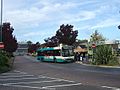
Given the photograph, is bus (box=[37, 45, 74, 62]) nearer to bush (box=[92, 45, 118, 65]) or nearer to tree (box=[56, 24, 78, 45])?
bush (box=[92, 45, 118, 65])

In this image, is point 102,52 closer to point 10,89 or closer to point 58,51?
point 58,51

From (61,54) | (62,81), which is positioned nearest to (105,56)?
(61,54)

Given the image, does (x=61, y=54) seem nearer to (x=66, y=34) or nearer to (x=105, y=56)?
(x=105, y=56)

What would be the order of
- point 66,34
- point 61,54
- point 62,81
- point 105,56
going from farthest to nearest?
point 66,34, point 61,54, point 105,56, point 62,81

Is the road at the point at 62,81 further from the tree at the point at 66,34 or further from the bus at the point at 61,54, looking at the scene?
the tree at the point at 66,34

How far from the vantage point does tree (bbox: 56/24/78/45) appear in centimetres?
9512

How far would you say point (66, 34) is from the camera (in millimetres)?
96000

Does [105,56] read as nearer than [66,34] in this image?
Yes

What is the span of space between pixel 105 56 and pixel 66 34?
48062mm

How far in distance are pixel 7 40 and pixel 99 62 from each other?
31543mm

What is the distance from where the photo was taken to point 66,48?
59.3m

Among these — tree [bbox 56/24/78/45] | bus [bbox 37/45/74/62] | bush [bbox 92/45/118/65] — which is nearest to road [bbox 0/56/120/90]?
bush [bbox 92/45/118/65]

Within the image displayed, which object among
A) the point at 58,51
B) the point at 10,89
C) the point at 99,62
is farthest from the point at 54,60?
the point at 10,89

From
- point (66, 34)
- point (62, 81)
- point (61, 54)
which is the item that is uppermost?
point (66, 34)
